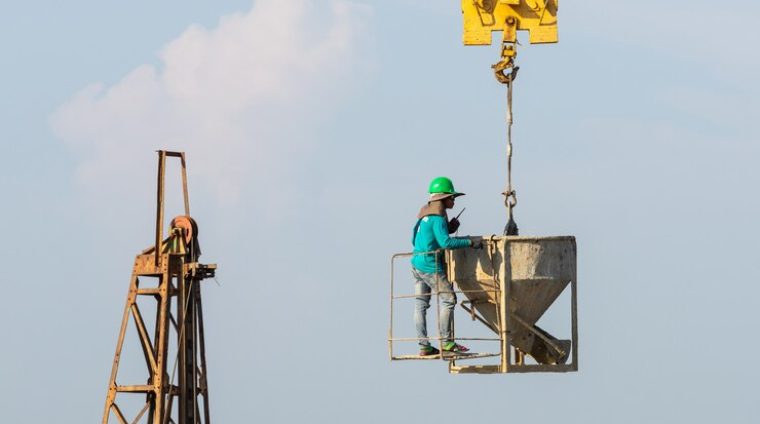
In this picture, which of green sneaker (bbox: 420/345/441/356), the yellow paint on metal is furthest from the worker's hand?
the yellow paint on metal

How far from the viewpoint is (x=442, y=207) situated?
27.9 metres

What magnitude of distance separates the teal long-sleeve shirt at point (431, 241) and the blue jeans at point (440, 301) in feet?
0.38

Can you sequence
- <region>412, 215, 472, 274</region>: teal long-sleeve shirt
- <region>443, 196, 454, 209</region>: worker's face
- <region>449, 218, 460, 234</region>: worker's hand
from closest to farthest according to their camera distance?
1. <region>412, 215, 472, 274</region>: teal long-sleeve shirt
2. <region>443, 196, 454, 209</region>: worker's face
3. <region>449, 218, 460, 234</region>: worker's hand

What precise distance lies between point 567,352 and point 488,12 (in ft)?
15.8

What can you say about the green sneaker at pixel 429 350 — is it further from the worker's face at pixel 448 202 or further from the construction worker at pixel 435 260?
the worker's face at pixel 448 202

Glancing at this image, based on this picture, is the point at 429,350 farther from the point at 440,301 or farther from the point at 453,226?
the point at 453,226

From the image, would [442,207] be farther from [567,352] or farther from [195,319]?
[195,319]

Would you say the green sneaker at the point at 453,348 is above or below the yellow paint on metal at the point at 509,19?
below

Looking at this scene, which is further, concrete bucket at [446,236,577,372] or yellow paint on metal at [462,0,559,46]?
yellow paint on metal at [462,0,559,46]

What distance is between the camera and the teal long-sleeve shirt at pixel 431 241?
27609mm

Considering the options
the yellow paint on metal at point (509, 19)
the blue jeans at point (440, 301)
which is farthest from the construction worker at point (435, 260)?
the yellow paint on metal at point (509, 19)

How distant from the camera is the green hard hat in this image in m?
27.9

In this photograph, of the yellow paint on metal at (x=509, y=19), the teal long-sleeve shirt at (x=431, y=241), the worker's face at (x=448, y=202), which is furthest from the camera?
the yellow paint on metal at (x=509, y=19)

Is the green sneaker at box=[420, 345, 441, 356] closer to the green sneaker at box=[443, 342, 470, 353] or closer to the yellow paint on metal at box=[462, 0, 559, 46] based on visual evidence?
the green sneaker at box=[443, 342, 470, 353]
